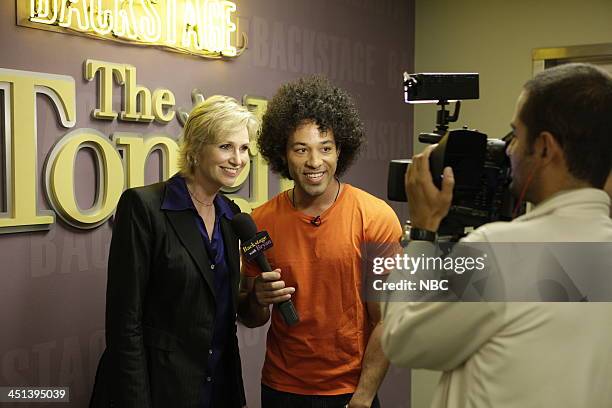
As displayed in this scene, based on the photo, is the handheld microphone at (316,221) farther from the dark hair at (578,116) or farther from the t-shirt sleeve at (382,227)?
the dark hair at (578,116)

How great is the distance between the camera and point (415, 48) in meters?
4.31

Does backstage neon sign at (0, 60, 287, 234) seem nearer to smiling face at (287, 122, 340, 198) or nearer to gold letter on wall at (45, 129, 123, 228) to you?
gold letter on wall at (45, 129, 123, 228)

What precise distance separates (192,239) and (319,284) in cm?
39

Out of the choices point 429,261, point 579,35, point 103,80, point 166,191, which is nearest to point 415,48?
point 579,35

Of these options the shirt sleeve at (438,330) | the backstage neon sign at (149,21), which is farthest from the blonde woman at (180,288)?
the shirt sleeve at (438,330)

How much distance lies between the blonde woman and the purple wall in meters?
0.33

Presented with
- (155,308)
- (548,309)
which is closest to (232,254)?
(155,308)

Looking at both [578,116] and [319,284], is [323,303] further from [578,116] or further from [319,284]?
[578,116]

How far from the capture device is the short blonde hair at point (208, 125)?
2055 mm

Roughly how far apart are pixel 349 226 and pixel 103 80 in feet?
3.35

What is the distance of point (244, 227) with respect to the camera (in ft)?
6.36

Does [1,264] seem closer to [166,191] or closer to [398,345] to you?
[166,191]

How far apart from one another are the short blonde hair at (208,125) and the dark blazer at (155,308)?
16 centimetres

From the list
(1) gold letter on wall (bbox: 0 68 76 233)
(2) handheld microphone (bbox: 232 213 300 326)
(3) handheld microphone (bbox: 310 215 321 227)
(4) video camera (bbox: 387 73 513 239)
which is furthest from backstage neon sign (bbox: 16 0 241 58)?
(4) video camera (bbox: 387 73 513 239)
